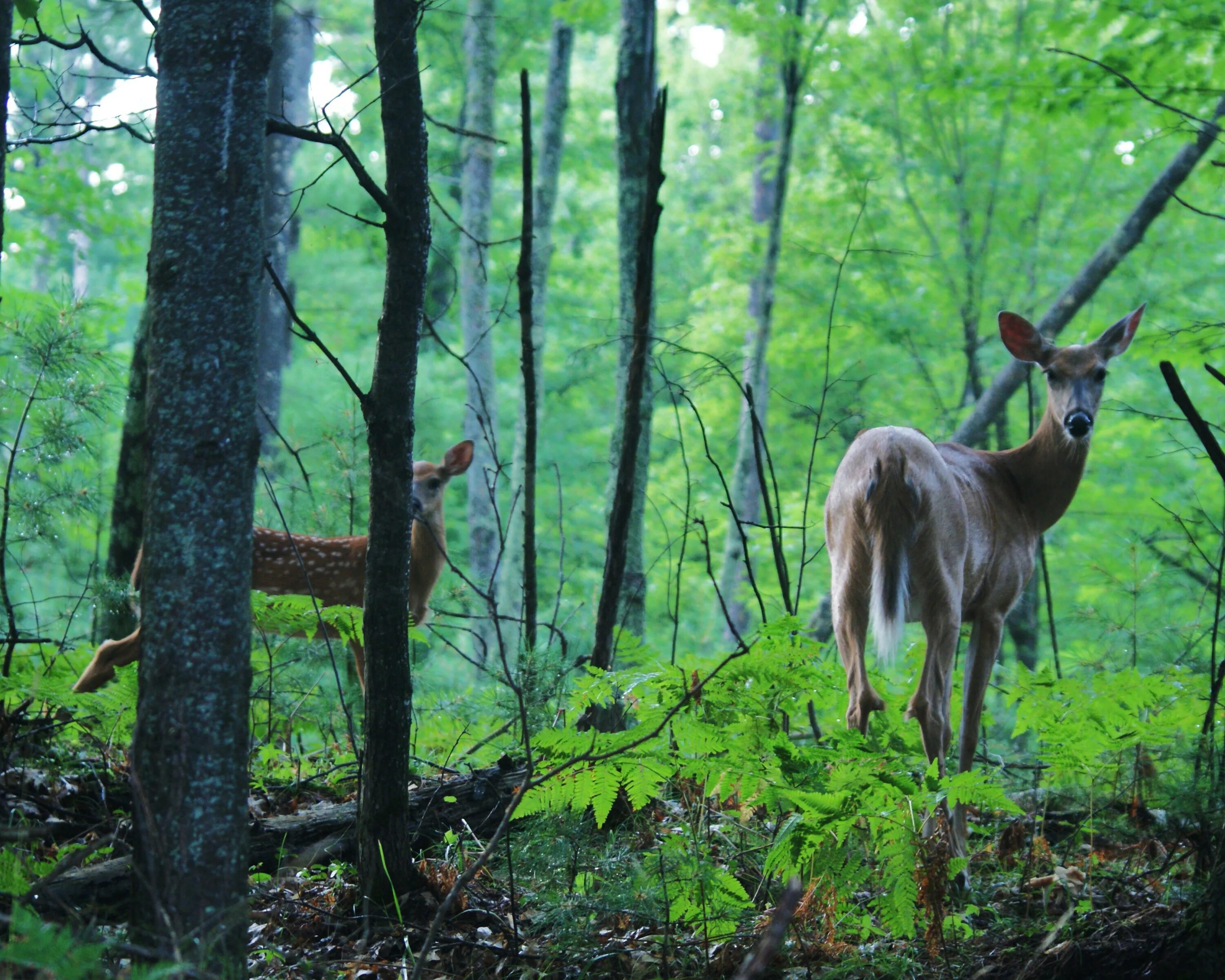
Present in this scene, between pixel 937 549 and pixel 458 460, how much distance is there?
14.6ft

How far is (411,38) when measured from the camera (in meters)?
3.25

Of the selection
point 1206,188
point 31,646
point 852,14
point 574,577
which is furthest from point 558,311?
point 31,646

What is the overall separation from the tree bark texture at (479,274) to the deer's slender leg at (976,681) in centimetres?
741

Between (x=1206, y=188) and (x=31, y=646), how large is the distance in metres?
13.3

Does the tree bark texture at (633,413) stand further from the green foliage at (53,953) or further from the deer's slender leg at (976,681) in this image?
the green foliage at (53,953)

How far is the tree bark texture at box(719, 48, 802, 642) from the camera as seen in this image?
11305 millimetres

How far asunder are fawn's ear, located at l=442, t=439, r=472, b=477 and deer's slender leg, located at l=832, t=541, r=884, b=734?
155 inches

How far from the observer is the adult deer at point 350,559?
711 cm

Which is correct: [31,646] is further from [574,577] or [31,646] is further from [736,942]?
[574,577]

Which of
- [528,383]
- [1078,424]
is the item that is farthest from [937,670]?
[528,383]

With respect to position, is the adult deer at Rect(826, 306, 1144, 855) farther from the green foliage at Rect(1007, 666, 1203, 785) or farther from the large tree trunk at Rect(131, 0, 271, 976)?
the large tree trunk at Rect(131, 0, 271, 976)

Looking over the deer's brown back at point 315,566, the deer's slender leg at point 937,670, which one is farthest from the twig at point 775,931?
the deer's brown back at point 315,566

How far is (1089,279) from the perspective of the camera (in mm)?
10078

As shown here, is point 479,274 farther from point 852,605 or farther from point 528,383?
point 528,383
